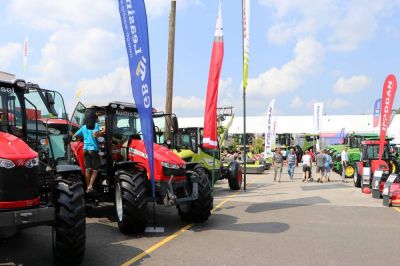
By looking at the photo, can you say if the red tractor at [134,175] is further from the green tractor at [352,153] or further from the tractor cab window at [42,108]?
the green tractor at [352,153]

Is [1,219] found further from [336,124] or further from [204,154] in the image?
[336,124]

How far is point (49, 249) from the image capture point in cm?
636

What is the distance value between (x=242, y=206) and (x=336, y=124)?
37482mm

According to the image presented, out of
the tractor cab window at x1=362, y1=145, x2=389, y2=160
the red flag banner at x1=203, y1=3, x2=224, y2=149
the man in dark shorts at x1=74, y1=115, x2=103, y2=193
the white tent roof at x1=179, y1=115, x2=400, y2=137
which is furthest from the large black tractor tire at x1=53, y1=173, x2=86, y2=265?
the white tent roof at x1=179, y1=115, x2=400, y2=137

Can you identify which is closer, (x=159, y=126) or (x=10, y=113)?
(x=10, y=113)

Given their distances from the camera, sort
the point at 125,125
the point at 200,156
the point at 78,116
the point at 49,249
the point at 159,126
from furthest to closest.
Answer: the point at 200,156 → the point at 159,126 → the point at 78,116 → the point at 125,125 → the point at 49,249

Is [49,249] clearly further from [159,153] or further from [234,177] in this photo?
[234,177]

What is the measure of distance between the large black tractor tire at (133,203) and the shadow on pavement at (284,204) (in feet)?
12.8

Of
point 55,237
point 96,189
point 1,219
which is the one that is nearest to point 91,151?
point 96,189

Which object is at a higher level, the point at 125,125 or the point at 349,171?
the point at 125,125

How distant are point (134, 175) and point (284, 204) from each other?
5739mm

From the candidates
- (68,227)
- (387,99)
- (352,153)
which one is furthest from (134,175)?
(352,153)

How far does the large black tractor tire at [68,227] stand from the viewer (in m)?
5.12

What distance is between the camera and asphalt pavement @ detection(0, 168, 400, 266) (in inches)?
234
